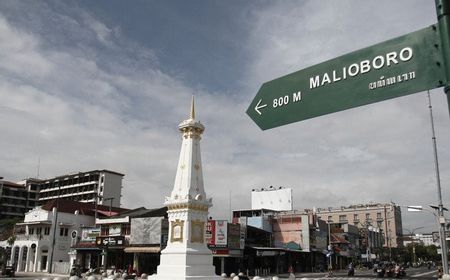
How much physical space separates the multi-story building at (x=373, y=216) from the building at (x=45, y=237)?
2950 inches

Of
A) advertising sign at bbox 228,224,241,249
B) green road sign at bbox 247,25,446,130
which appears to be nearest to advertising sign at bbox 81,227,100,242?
advertising sign at bbox 228,224,241,249

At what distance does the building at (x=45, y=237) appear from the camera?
165 feet

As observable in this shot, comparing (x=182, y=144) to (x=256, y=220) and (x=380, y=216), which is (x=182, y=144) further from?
(x=380, y=216)

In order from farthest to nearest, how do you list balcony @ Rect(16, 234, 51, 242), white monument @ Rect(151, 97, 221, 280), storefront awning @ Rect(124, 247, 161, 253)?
balcony @ Rect(16, 234, 51, 242) → storefront awning @ Rect(124, 247, 161, 253) → white monument @ Rect(151, 97, 221, 280)

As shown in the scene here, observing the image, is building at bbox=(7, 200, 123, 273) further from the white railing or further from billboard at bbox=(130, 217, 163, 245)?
billboard at bbox=(130, 217, 163, 245)

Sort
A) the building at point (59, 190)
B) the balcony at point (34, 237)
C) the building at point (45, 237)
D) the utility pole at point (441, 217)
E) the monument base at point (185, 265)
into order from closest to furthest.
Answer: the monument base at point (185, 265), the utility pole at point (441, 217), the building at point (45, 237), the balcony at point (34, 237), the building at point (59, 190)

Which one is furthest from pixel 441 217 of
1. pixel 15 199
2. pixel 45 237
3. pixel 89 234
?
pixel 15 199

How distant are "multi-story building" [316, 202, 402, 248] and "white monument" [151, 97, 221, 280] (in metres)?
94.5

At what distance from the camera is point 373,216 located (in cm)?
11162

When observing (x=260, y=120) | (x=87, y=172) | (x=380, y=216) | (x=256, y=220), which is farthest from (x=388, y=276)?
(x=380, y=216)

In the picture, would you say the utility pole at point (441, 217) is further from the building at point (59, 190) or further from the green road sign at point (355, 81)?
the building at point (59, 190)

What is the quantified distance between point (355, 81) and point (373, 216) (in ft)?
381

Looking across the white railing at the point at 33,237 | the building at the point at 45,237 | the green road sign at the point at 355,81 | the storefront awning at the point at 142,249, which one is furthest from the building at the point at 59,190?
the green road sign at the point at 355,81

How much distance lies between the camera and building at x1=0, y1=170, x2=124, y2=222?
285ft
